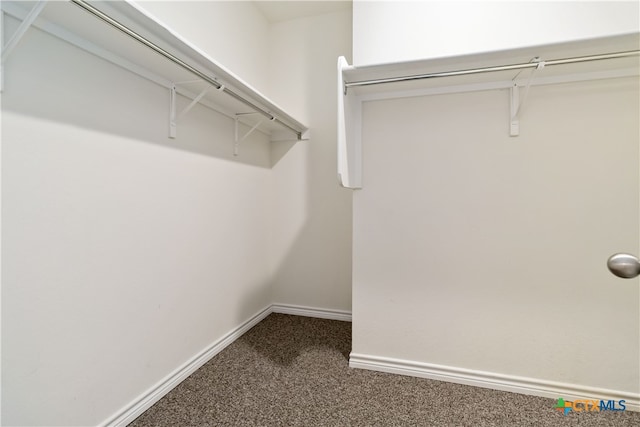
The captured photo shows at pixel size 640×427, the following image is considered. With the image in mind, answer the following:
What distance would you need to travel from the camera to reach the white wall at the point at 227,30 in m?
1.62

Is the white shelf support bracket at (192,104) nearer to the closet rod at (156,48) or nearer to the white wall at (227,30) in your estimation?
the closet rod at (156,48)

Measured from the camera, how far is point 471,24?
165 cm

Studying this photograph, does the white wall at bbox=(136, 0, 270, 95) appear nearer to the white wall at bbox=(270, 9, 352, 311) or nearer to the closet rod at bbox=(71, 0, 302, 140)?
the white wall at bbox=(270, 9, 352, 311)

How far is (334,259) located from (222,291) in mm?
1004

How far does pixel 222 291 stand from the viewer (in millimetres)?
2012

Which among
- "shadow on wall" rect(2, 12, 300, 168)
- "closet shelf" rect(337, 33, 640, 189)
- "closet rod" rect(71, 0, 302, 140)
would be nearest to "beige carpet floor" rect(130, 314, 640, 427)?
"closet shelf" rect(337, 33, 640, 189)

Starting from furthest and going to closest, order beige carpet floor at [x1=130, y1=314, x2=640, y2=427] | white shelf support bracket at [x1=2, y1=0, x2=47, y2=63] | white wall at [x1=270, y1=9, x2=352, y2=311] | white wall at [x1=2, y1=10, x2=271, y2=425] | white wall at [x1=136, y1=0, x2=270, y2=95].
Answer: white wall at [x1=270, y1=9, x2=352, y2=311] → white wall at [x1=136, y1=0, x2=270, y2=95] → beige carpet floor at [x1=130, y1=314, x2=640, y2=427] → white wall at [x1=2, y1=10, x2=271, y2=425] → white shelf support bracket at [x1=2, y1=0, x2=47, y2=63]

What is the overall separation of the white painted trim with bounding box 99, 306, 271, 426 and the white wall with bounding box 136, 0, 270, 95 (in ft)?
6.16

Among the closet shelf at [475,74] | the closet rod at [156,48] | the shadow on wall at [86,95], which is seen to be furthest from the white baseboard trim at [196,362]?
the closet rod at [156,48]

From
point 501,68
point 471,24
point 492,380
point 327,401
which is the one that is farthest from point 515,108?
point 327,401

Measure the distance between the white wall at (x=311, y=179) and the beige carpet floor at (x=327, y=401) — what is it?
0.81 meters

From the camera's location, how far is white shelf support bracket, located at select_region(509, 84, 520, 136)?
1.55m

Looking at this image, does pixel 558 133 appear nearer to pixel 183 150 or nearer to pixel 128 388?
pixel 183 150

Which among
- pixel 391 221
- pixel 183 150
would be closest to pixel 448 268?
pixel 391 221
